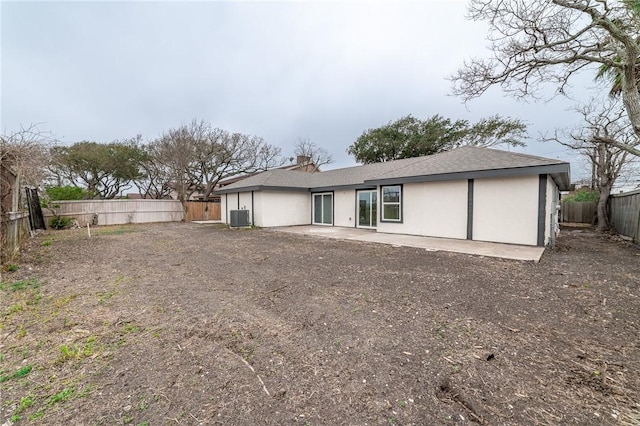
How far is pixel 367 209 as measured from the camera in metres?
12.2

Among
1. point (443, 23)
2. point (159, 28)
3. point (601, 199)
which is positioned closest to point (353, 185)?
point (443, 23)

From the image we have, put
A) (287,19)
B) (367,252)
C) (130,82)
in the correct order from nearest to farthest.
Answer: (367,252) < (287,19) < (130,82)

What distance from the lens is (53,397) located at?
183cm

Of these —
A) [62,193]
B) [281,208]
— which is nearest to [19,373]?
[281,208]

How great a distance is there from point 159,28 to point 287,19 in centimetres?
444

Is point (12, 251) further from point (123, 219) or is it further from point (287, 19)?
point (123, 219)

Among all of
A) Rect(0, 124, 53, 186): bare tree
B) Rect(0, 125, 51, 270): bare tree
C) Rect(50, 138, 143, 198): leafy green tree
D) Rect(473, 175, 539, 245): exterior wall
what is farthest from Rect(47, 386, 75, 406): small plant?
Rect(50, 138, 143, 198): leafy green tree

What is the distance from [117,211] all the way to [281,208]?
35.8 feet

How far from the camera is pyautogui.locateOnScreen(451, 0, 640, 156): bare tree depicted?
523 centimetres

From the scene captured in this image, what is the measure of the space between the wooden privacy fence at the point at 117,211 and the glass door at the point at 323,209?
422 inches

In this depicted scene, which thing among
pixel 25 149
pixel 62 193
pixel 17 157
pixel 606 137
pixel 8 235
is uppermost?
pixel 606 137

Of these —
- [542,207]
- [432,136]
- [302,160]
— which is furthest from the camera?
[302,160]

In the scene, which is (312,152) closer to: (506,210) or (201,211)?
(201,211)

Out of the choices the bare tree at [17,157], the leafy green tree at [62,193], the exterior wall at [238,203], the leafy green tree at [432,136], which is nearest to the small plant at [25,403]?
the bare tree at [17,157]
